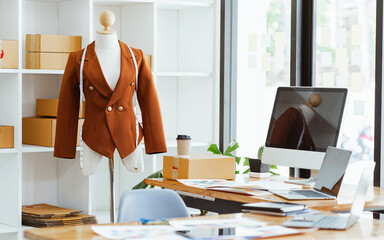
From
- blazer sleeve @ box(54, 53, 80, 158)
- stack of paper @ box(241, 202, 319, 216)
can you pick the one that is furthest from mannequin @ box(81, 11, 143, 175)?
stack of paper @ box(241, 202, 319, 216)

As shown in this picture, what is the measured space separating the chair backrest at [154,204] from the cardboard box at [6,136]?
1.54 m

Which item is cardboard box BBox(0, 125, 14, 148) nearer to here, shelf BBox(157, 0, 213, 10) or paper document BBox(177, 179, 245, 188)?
paper document BBox(177, 179, 245, 188)

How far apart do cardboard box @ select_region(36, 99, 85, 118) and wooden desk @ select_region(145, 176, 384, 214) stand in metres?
1.00

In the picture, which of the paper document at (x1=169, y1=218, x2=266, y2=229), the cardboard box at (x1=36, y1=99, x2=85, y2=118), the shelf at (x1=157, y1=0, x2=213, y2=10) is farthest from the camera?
the shelf at (x1=157, y1=0, x2=213, y2=10)

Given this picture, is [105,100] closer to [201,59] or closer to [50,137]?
[50,137]

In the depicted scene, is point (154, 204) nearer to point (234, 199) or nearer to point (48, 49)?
point (234, 199)

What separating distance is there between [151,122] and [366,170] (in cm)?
171

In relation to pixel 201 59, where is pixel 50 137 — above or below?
below

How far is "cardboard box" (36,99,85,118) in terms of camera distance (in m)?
4.18

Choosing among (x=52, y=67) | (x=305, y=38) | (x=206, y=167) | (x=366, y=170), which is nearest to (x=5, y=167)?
(x=52, y=67)

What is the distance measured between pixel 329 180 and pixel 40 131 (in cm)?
200

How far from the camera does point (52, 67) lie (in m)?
4.09

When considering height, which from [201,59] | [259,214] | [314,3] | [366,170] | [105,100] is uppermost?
[314,3]

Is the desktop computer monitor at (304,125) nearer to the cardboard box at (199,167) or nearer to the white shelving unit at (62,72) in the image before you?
the cardboard box at (199,167)
